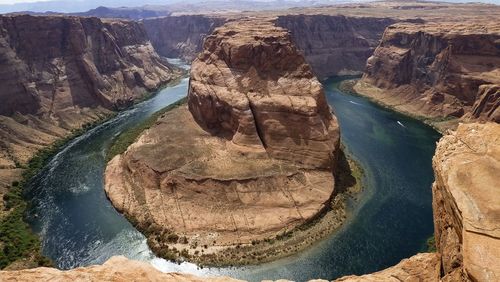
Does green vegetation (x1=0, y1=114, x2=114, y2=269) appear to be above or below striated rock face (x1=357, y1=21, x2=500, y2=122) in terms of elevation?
below

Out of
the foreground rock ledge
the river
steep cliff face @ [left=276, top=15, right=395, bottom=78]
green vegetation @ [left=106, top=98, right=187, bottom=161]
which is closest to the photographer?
the river

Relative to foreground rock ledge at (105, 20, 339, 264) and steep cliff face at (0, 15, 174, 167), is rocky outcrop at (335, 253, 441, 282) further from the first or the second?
steep cliff face at (0, 15, 174, 167)

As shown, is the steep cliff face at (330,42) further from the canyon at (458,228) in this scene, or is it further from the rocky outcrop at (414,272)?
the canyon at (458,228)

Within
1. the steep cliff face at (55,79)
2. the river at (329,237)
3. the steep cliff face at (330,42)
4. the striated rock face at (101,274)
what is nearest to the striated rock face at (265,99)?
the river at (329,237)

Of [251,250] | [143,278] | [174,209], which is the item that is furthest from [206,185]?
[143,278]

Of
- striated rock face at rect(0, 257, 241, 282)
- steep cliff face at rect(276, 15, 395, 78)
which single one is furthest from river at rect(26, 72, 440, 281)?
steep cliff face at rect(276, 15, 395, 78)

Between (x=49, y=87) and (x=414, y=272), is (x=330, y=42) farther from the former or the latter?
(x=414, y=272)

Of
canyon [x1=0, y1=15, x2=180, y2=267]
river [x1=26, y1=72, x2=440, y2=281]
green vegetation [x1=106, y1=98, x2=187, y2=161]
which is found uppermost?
canyon [x1=0, y1=15, x2=180, y2=267]

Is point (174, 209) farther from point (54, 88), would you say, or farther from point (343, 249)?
point (54, 88)
